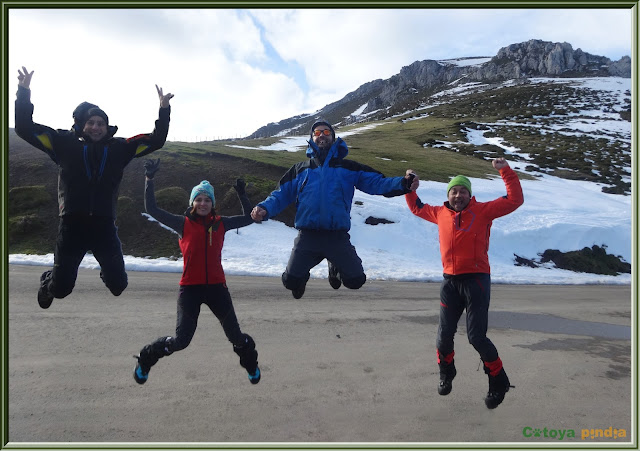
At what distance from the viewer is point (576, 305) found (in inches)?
759

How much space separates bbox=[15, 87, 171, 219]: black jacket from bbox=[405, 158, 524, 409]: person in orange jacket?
3876 millimetres

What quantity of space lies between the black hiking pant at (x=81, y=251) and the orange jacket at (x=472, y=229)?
3.97 metres

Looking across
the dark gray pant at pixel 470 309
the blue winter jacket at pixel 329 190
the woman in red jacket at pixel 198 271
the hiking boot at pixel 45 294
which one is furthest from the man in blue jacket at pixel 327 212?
the hiking boot at pixel 45 294

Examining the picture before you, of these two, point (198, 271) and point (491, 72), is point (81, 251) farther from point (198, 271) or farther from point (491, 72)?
point (491, 72)

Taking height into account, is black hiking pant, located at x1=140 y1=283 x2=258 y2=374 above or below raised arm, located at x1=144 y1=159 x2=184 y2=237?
below

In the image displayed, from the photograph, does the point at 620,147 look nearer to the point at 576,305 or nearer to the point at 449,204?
the point at 576,305

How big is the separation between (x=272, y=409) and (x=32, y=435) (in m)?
6.07

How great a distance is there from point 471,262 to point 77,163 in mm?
5174

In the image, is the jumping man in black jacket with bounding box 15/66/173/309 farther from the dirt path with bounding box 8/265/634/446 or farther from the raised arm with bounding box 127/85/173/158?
the dirt path with bounding box 8/265/634/446

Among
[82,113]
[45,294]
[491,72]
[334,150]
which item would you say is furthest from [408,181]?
[491,72]

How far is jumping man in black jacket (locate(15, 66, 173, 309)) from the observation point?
443cm

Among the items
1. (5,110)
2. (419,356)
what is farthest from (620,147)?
(5,110)

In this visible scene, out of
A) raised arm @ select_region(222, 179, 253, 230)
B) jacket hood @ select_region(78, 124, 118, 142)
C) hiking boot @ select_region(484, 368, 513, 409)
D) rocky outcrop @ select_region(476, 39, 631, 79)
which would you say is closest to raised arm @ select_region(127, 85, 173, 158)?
jacket hood @ select_region(78, 124, 118, 142)

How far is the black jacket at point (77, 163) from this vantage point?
172 inches
